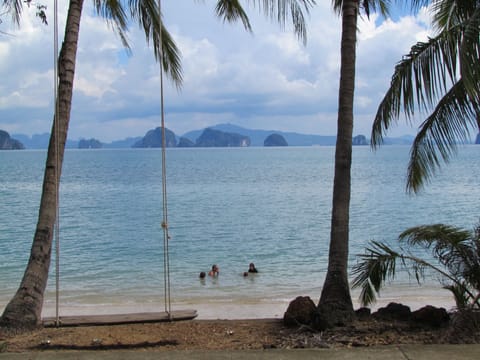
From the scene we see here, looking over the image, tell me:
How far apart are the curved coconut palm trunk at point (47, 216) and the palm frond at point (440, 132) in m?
4.01

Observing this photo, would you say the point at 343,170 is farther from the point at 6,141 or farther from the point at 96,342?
the point at 6,141

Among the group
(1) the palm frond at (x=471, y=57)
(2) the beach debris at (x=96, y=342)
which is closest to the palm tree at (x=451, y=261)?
(1) the palm frond at (x=471, y=57)

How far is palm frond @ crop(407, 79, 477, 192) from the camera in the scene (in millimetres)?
6113

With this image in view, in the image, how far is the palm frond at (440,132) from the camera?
6.11 m

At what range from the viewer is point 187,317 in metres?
5.75

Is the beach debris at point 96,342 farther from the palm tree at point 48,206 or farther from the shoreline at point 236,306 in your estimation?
the shoreline at point 236,306

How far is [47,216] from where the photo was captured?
576cm

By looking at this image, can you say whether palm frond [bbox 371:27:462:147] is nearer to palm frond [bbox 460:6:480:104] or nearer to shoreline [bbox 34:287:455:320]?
palm frond [bbox 460:6:480:104]

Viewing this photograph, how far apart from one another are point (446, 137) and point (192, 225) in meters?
19.9

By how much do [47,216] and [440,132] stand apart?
14.4 ft

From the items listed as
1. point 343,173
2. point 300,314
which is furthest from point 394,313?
point 343,173

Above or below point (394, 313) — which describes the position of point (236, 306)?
below

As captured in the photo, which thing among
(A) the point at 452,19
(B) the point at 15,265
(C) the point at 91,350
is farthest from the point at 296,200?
(C) the point at 91,350

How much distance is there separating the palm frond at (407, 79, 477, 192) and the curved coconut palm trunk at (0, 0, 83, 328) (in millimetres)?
4012
